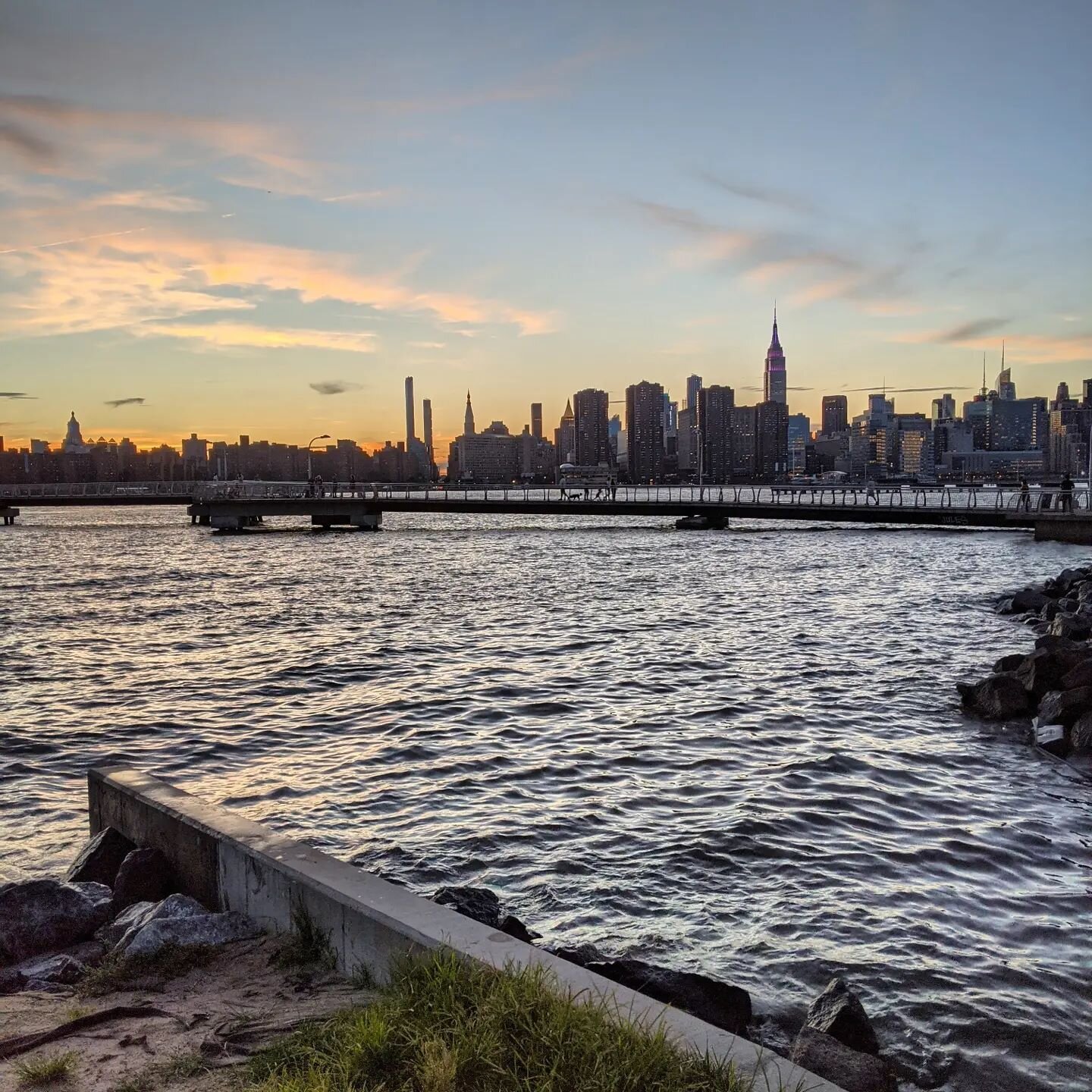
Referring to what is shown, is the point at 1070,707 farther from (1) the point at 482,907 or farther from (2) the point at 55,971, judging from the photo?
(2) the point at 55,971

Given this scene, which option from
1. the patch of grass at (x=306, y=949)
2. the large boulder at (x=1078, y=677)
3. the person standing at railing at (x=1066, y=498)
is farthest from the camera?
the person standing at railing at (x=1066, y=498)

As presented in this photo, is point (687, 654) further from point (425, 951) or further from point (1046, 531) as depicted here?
point (1046, 531)

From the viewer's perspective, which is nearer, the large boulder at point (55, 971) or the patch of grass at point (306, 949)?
the patch of grass at point (306, 949)

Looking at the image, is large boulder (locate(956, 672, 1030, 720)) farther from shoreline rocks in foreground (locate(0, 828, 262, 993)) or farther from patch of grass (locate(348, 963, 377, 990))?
shoreline rocks in foreground (locate(0, 828, 262, 993))

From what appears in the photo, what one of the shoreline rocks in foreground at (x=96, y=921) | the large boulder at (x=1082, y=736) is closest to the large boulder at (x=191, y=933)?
the shoreline rocks in foreground at (x=96, y=921)

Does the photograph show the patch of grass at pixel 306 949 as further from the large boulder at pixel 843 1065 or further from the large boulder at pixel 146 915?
the large boulder at pixel 843 1065

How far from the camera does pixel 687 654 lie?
76.1 feet

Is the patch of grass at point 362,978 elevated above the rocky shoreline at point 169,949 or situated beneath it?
elevated above

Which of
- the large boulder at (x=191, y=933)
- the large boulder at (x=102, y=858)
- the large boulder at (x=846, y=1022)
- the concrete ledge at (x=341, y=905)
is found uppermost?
the concrete ledge at (x=341, y=905)

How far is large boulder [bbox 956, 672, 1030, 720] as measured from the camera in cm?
1611

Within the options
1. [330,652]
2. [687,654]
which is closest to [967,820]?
[687,654]

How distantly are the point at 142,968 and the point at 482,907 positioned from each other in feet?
9.77

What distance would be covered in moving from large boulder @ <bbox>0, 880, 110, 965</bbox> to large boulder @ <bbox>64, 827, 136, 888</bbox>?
567 mm

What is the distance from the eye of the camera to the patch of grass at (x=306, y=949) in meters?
6.11
